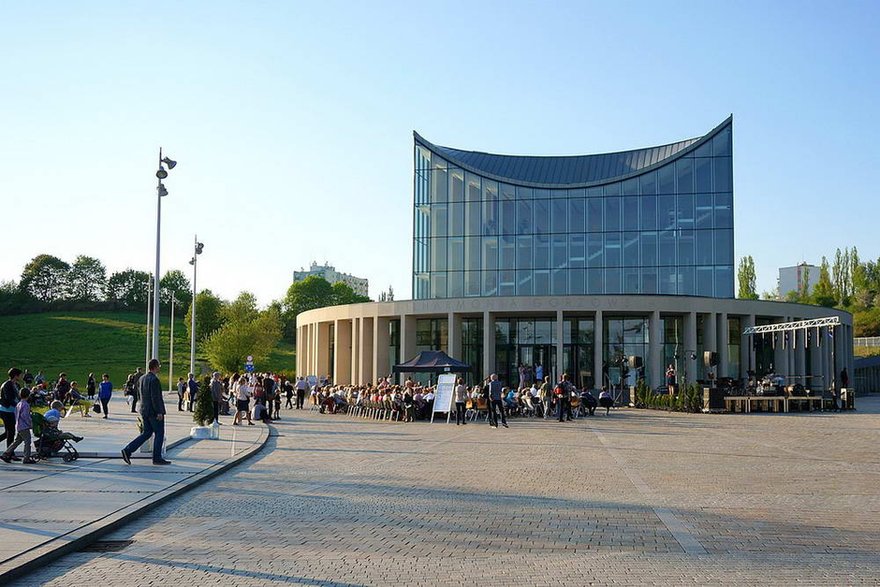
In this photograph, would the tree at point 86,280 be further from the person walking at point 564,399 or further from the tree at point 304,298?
the person walking at point 564,399

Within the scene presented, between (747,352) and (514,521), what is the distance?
43124mm

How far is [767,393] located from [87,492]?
34.3 meters

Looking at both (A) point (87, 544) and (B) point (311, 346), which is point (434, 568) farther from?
(B) point (311, 346)

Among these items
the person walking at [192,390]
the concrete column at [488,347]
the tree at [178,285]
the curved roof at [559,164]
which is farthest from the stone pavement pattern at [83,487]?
the tree at [178,285]

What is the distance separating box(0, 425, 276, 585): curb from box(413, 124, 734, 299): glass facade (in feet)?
146

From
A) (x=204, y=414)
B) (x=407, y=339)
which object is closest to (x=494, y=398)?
(x=204, y=414)

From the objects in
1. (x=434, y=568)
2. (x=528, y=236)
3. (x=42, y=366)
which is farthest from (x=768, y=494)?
(x=42, y=366)

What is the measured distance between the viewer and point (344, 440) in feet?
75.3

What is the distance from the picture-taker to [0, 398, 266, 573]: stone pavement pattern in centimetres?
905

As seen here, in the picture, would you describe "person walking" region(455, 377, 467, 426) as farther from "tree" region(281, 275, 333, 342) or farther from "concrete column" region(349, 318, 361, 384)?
"tree" region(281, 275, 333, 342)

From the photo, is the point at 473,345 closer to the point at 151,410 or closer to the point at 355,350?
the point at 355,350

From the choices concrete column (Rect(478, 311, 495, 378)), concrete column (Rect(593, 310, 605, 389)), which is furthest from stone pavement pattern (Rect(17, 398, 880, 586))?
concrete column (Rect(478, 311, 495, 378))

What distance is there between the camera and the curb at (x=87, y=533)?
766 cm

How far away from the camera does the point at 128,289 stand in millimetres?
143500
